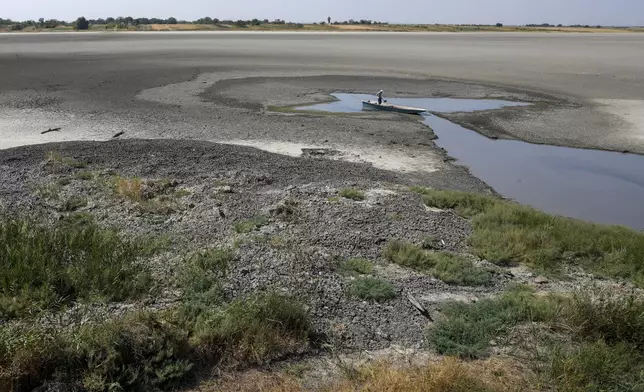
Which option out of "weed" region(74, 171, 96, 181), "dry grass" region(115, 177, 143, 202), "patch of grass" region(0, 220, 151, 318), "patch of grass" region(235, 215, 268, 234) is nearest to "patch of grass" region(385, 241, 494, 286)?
"patch of grass" region(235, 215, 268, 234)

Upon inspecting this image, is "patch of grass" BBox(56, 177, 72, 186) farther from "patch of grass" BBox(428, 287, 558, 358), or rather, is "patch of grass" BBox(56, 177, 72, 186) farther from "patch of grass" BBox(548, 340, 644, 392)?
"patch of grass" BBox(548, 340, 644, 392)

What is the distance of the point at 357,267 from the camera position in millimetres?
8164

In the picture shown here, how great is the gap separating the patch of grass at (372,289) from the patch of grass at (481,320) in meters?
0.79

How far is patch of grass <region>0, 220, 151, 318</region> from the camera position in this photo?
645 cm

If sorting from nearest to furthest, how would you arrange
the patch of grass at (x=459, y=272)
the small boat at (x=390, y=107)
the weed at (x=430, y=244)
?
the patch of grass at (x=459, y=272)
the weed at (x=430, y=244)
the small boat at (x=390, y=107)

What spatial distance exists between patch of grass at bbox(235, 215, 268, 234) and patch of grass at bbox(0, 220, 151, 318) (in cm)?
173

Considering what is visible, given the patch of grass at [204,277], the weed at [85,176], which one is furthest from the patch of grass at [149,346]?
the weed at [85,176]

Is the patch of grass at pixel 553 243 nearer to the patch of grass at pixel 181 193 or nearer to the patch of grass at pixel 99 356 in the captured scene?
the patch of grass at pixel 99 356

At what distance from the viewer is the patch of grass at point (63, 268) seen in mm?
6449

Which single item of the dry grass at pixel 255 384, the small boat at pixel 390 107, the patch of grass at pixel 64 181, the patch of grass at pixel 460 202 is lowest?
the dry grass at pixel 255 384

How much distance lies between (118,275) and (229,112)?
1742 cm

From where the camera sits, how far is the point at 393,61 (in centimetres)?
4566

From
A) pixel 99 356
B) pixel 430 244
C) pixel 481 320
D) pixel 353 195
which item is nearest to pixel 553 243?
pixel 430 244

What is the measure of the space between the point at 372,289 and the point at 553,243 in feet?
13.2
